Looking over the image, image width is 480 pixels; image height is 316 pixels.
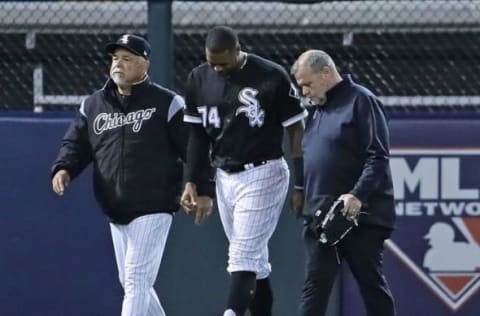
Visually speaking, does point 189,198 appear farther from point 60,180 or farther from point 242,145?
Result: point 60,180

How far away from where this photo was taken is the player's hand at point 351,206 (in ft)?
19.9

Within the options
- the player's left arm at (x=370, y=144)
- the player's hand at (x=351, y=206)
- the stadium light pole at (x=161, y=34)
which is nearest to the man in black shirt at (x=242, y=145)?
the player's left arm at (x=370, y=144)

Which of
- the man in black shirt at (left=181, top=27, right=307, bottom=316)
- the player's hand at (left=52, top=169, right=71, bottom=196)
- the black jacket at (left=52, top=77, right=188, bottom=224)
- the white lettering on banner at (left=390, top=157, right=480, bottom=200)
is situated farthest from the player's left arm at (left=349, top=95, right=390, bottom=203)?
the player's hand at (left=52, top=169, right=71, bottom=196)

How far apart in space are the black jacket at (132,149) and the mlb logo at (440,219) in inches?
58.8

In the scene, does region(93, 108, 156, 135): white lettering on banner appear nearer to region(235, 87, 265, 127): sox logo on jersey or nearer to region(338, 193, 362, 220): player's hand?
region(235, 87, 265, 127): sox logo on jersey

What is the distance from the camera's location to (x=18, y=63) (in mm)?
8023

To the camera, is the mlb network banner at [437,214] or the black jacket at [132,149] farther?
the mlb network banner at [437,214]

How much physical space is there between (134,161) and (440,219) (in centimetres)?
199

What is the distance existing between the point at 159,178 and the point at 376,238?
3.84ft

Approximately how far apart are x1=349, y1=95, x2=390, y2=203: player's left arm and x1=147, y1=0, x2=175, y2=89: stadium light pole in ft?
5.25

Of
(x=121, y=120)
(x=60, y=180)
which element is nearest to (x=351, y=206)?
(x=121, y=120)

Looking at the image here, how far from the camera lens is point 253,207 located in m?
6.52

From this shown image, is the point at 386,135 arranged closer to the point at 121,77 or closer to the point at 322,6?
the point at 121,77

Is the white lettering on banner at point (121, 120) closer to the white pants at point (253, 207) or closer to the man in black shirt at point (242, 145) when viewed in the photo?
the man in black shirt at point (242, 145)
